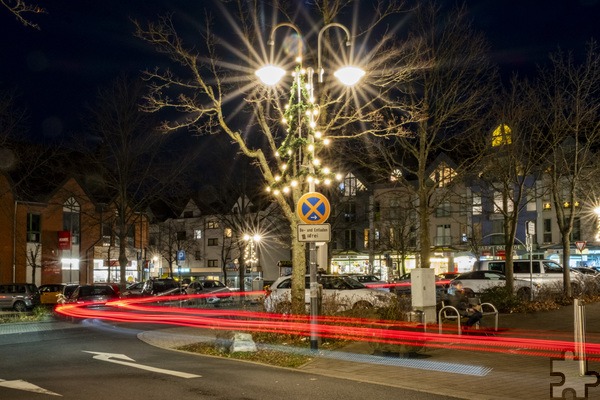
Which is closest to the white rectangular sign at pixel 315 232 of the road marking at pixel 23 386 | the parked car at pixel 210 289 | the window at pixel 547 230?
the road marking at pixel 23 386

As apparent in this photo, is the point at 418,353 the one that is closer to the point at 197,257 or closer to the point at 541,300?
the point at 541,300

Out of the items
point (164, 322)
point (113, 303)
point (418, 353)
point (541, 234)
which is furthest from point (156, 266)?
point (418, 353)

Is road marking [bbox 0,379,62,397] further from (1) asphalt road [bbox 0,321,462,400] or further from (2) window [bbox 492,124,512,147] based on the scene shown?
(2) window [bbox 492,124,512,147]

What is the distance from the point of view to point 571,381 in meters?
10.3

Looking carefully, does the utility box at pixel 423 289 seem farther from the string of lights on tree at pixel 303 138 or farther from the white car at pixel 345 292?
the string of lights on tree at pixel 303 138

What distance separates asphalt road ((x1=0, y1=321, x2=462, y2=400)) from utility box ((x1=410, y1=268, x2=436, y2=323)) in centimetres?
573

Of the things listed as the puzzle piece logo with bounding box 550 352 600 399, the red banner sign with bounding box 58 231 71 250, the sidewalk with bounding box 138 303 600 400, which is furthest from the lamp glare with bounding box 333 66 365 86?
the red banner sign with bounding box 58 231 71 250

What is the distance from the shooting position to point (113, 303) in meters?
33.1

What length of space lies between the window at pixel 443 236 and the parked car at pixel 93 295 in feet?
133

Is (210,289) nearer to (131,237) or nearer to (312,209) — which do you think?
(131,237)

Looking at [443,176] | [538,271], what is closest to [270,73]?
[443,176]

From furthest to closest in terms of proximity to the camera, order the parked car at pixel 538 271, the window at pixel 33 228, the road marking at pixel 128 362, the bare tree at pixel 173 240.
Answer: the bare tree at pixel 173 240, the window at pixel 33 228, the parked car at pixel 538 271, the road marking at pixel 128 362

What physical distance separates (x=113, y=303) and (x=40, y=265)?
88.8ft

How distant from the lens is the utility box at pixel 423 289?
1823 centimetres
